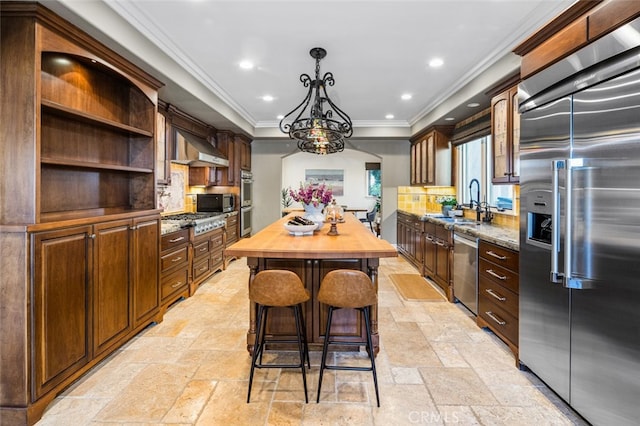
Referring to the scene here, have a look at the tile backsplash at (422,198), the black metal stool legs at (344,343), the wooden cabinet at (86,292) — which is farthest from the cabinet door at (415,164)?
the wooden cabinet at (86,292)

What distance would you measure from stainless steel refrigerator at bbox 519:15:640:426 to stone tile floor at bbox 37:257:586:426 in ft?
1.14

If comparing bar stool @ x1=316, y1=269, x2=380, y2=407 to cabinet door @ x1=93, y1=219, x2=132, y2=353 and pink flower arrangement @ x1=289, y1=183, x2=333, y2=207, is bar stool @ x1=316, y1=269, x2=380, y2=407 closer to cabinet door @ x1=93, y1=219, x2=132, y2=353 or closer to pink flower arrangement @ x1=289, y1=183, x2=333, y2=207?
pink flower arrangement @ x1=289, y1=183, x2=333, y2=207

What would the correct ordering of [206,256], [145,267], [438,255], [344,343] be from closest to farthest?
1. [344,343]
2. [145,267]
3. [438,255]
4. [206,256]

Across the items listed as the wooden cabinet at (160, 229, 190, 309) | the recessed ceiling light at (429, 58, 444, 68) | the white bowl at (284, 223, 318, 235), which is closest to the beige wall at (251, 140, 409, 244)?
the wooden cabinet at (160, 229, 190, 309)

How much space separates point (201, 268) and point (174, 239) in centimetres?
92

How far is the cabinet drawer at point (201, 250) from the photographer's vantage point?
4104 millimetres

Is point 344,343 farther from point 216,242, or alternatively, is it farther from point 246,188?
point 246,188

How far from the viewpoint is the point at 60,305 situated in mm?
1947

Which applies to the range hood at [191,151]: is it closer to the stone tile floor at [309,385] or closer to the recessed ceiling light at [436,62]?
the stone tile floor at [309,385]

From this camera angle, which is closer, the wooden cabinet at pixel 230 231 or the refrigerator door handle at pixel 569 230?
the refrigerator door handle at pixel 569 230

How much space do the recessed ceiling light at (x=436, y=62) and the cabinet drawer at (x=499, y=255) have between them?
6.19ft

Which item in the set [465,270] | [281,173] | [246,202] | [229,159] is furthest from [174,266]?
[281,173]

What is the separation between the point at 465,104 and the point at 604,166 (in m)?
2.69

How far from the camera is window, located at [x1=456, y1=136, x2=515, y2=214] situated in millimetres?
4086
